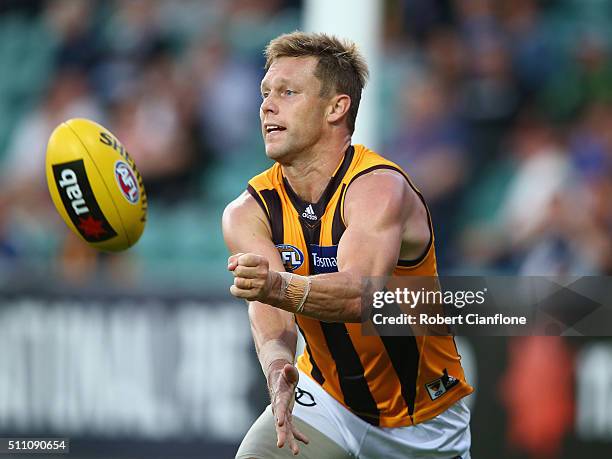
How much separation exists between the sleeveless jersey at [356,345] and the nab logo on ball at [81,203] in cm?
86

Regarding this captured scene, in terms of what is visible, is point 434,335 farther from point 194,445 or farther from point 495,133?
point 495,133

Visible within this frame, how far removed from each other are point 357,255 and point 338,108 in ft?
2.84

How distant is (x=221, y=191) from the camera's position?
1095cm

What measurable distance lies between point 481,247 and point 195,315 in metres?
2.64

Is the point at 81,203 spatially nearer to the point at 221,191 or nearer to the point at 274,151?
the point at 274,151

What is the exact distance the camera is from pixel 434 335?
4.80m

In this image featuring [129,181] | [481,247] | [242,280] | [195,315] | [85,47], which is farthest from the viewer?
[85,47]

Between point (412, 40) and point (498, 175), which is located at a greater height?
point (412, 40)

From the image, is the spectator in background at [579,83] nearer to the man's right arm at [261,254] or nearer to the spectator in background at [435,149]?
the spectator in background at [435,149]

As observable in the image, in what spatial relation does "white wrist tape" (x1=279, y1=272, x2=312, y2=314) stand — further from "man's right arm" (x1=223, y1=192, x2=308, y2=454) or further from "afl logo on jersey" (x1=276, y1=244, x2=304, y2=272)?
"afl logo on jersey" (x1=276, y1=244, x2=304, y2=272)

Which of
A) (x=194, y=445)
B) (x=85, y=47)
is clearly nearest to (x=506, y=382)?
(x=194, y=445)

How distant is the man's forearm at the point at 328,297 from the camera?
4051 millimetres

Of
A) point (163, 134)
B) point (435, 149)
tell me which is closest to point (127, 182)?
point (435, 149)

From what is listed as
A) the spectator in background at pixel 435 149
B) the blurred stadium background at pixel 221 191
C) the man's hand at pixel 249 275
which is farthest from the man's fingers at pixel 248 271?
the spectator in background at pixel 435 149
